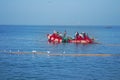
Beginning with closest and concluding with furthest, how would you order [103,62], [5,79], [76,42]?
[5,79]
[103,62]
[76,42]

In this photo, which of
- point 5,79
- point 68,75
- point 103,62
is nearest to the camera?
point 5,79

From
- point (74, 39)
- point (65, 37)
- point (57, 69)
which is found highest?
point (65, 37)

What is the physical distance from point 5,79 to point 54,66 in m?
9.55

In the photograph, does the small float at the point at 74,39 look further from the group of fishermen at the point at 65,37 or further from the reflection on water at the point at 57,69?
the reflection on water at the point at 57,69

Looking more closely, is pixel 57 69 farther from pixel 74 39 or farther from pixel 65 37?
pixel 65 37

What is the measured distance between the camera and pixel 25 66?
3869 centimetres

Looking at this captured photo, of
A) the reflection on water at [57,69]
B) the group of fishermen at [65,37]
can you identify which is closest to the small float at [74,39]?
the group of fishermen at [65,37]

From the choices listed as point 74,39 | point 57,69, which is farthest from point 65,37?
point 57,69

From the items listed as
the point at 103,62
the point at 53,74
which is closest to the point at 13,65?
the point at 53,74

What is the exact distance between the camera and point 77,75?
3297 cm

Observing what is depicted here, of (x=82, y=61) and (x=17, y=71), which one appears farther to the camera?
(x=82, y=61)

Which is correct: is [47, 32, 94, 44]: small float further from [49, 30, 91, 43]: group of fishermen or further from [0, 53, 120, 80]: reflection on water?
[0, 53, 120, 80]: reflection on water

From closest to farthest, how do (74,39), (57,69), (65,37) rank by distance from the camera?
(57,69), (74,39), (65,37)

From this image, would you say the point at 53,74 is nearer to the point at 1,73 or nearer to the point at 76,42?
the point at 1,73
